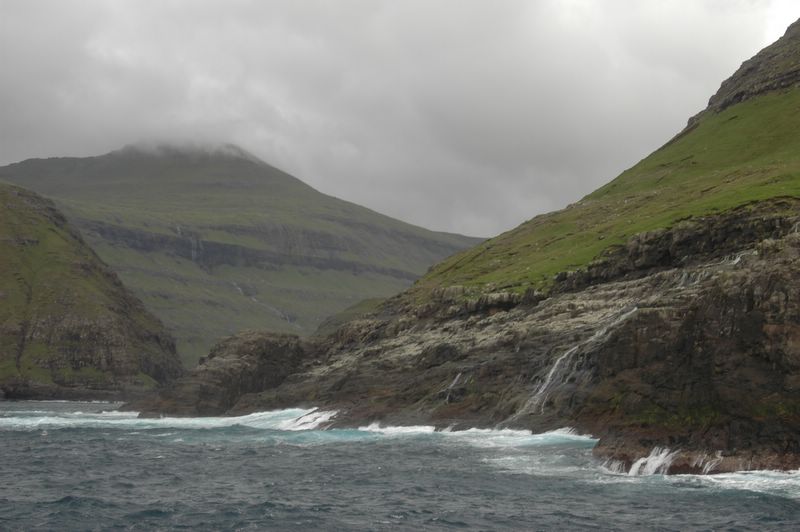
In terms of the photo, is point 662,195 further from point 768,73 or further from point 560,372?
point 560,372

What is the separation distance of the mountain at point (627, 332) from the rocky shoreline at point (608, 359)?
0.15 metres

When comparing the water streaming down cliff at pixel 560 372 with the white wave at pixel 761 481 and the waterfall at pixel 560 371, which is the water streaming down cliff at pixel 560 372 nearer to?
the waterfall at pixel 560 371

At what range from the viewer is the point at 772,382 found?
48.4m

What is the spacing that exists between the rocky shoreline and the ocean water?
10.4 feet

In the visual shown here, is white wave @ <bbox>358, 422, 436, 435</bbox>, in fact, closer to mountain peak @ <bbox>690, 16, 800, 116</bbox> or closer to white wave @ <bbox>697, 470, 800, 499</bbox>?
white wave @ <bbox>697, 470, 800, 499</bbox>

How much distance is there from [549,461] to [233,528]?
23.7 metres

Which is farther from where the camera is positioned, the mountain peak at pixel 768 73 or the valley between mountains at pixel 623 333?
the mountain peak at pixel 768 73

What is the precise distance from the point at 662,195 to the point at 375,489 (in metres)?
108

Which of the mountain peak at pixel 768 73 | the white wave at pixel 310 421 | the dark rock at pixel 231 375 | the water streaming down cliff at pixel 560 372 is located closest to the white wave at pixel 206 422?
the white wave at pixel 310 421

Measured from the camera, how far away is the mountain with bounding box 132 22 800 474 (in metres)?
50.1

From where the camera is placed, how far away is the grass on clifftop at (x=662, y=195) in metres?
112

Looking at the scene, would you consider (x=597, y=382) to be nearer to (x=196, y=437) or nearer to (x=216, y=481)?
(x=216, y=481)

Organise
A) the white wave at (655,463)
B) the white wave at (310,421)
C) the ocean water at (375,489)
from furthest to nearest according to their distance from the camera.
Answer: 1. the white wave at (310,421)
2. the white wave at (655,463)
3. the ocean water at (375,489)

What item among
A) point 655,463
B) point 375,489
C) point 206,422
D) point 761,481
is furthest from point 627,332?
point 206,422
